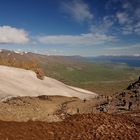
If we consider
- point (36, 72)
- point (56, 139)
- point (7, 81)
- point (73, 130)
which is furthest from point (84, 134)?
point (36, 72)

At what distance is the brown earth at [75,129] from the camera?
76.0 feet

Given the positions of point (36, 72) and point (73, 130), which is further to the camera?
point (36, 72)

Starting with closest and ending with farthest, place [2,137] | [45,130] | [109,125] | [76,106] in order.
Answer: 1. [2,137]
2. [45,130]
3. [109,125]
4. [76,106]

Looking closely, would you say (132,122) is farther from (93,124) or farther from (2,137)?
(2,137)

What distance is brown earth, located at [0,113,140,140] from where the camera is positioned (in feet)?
76.0

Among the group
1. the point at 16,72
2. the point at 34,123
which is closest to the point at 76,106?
the point at 34,123

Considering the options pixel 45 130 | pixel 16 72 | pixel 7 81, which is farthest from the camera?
pixel 16 72

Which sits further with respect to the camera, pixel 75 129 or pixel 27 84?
pixel 27 84

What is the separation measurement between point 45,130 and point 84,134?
11.8 ft

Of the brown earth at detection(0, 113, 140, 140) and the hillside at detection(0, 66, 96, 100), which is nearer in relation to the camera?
the brown earth at detection(0, 113, 140, 140)

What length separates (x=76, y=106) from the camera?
163ft

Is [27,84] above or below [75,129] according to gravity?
below

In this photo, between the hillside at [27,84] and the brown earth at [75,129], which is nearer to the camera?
the brown earth at [75,129]

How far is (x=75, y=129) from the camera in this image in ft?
83.9
